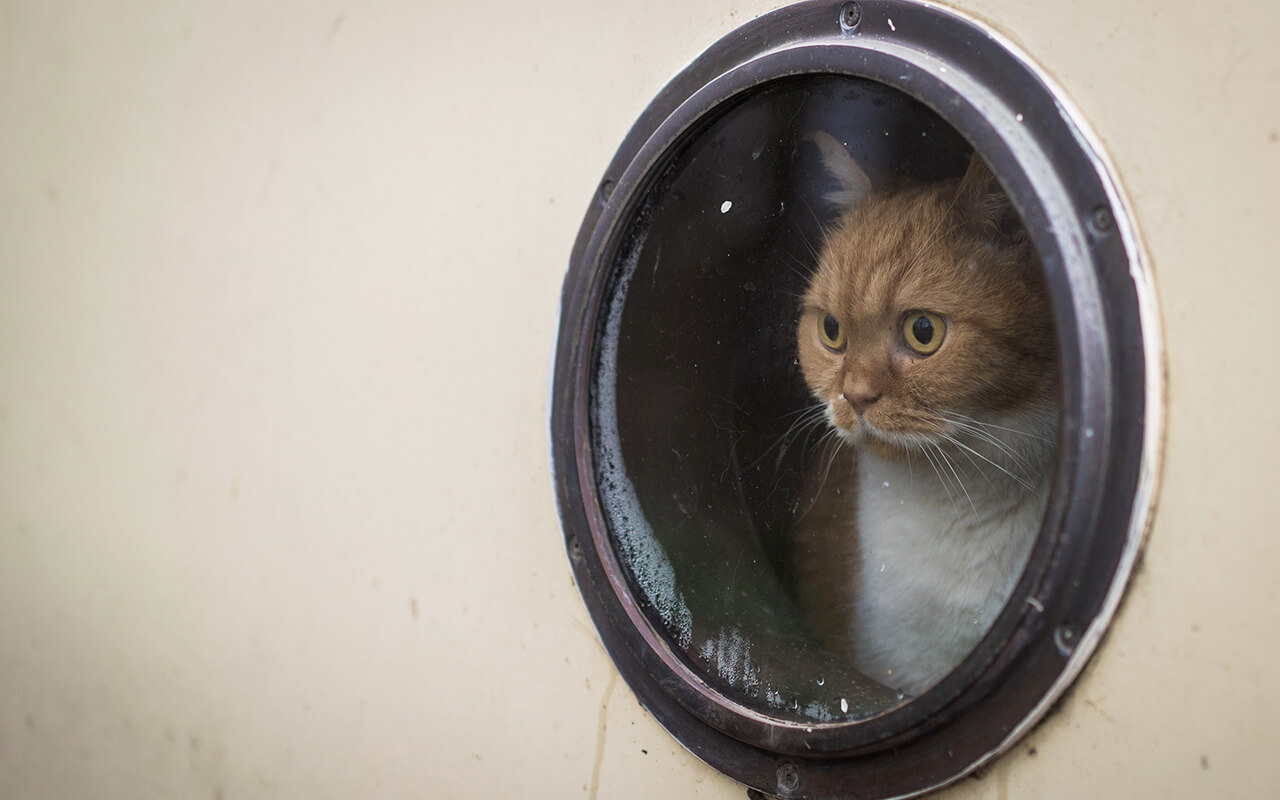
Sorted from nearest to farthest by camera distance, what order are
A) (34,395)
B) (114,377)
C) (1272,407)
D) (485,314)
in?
(1272,407)
(485,314)
(114,377)
(34,395)

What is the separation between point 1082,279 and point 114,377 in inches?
52.1

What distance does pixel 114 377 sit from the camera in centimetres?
134

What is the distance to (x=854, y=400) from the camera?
0.66m

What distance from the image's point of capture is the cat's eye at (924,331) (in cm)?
61

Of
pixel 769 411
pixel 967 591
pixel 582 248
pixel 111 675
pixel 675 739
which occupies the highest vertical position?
pixel 582 248

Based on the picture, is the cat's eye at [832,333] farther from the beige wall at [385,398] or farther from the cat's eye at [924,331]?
the beige wall at [385,398]

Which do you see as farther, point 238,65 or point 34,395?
point 34,395

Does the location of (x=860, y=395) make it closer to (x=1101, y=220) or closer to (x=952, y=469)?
(x=952, y=469)

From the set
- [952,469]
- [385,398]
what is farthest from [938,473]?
[385,398]

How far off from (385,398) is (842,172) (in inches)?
21.3

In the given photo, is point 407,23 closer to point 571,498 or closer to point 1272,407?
point 571,498

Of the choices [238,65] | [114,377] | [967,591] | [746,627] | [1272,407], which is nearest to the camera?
[1272,407]

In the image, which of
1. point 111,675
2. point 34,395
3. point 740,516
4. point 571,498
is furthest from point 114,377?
point 740,516

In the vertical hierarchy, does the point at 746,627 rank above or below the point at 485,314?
below
